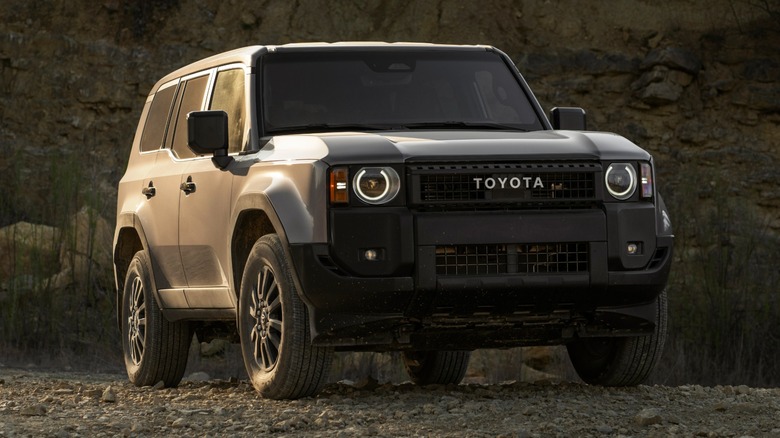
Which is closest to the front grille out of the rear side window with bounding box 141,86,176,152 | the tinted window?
the tinted window

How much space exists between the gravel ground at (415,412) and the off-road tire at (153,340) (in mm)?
643

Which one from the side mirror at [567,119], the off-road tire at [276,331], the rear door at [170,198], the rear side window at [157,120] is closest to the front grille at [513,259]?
the off-road tire at [276,331]

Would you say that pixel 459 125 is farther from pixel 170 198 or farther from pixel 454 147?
pixel 170 198

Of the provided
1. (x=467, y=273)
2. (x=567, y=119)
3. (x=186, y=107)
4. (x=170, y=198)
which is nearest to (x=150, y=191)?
(x=170, y=198)

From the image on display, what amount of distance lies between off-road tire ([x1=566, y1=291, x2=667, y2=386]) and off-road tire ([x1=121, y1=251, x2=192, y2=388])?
2.62m

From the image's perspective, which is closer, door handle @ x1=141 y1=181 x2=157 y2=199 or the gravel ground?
the gravel ground

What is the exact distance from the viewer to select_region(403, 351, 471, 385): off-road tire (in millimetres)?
9992

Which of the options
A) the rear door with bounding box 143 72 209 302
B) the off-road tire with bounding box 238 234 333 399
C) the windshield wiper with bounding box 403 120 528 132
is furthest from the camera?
the rear door with bounding box 143 72 209 302

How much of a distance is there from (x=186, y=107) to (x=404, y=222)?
298 centimetres

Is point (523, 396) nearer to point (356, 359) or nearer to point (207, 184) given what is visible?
point (207, 184)

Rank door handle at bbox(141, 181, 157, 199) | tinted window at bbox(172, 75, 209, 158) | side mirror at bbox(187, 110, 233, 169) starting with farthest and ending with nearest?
door handle at bbox(141, 181, 157, 199), tinted window at bbox(172, 75, 209, 158), side mirror at bbox(187, 110, 233, 169)

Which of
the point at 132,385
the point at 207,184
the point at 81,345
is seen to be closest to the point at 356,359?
the point at 81,345

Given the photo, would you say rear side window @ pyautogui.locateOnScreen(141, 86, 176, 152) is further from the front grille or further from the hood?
the front grille

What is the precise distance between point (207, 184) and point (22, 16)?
19.3m
